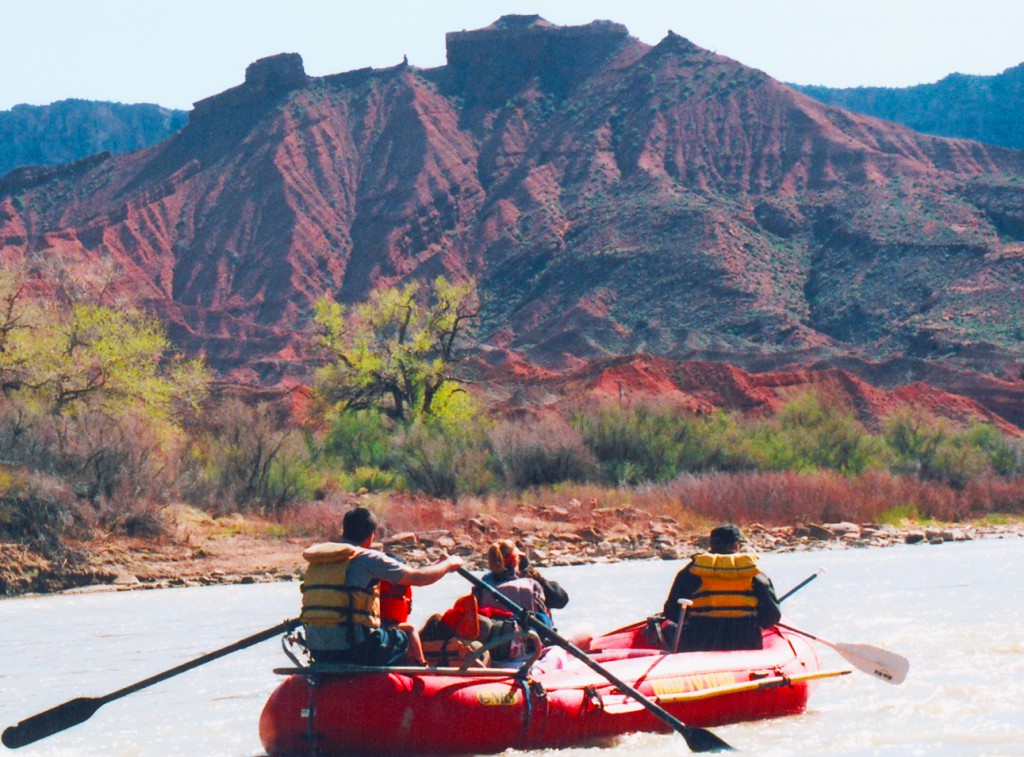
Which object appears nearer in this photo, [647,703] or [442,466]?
[647,703]

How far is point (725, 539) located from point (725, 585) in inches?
17.6

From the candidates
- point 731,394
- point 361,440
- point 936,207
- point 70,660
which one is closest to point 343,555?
point 70,660

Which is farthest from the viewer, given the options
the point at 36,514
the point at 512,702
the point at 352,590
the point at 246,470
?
the point at 246,470

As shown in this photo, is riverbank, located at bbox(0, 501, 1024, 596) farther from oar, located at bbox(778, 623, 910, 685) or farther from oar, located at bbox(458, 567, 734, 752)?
oar, located at bbox(458, 567, 734, 752)

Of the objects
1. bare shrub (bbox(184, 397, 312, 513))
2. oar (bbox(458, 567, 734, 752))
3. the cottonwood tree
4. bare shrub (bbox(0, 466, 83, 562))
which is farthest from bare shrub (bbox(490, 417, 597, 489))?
oar (bbox(458, 567, 734, 752))

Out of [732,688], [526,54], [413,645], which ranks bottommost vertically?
[732,688]

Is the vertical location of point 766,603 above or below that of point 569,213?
below

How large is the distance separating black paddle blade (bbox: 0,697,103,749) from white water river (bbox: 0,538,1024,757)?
77 cm

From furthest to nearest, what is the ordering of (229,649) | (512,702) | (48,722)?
1. (48,722)
2. (229,649)
3. (512,702)

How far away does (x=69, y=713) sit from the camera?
37.2 ft

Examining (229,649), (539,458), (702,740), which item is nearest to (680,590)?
(702,740)

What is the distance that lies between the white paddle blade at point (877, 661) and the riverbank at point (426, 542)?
14672mm

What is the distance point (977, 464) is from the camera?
45.1m

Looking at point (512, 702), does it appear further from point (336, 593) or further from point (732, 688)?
point (732, 688)
